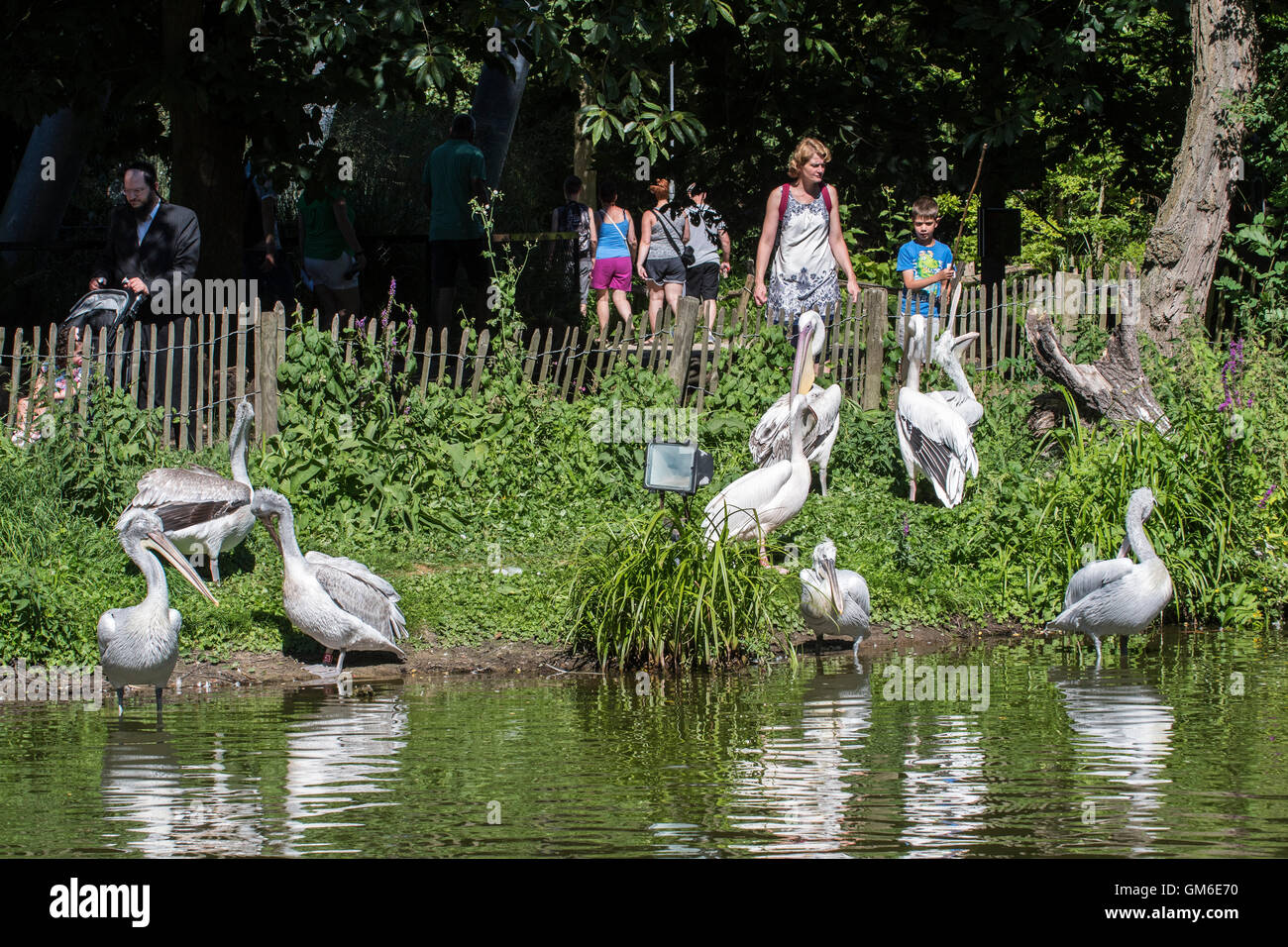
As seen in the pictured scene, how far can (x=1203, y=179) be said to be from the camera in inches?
543

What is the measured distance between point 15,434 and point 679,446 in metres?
4.56

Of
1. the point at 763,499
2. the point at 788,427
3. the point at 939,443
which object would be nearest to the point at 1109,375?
the point at 939,443

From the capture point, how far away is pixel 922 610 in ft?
32.5

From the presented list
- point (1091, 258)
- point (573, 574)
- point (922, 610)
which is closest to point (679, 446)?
point (573, 574)

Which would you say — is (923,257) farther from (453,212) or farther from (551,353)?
(453,212)

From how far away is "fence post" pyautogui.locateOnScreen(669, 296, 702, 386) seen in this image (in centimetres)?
1247

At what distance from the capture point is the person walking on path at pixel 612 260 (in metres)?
16.2

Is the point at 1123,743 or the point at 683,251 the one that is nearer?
the point at 1123,743

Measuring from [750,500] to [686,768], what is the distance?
339 cm

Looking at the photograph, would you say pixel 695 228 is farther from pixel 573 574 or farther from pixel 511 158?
pixel 511 158

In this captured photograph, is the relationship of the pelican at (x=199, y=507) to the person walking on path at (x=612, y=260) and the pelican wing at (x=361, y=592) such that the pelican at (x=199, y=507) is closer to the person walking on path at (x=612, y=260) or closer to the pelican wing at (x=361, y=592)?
the pelican wing at (x=361, y=592)

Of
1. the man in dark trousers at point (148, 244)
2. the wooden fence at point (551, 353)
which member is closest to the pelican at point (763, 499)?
the wooden fence at point (551, 353)

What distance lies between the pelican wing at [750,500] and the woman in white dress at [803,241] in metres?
3.14

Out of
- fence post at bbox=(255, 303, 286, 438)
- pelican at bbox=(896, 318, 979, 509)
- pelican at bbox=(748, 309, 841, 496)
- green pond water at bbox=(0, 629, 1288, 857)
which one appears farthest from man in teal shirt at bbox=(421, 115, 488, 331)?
green pond water at bbox=(0, 629, 1288, 857)
